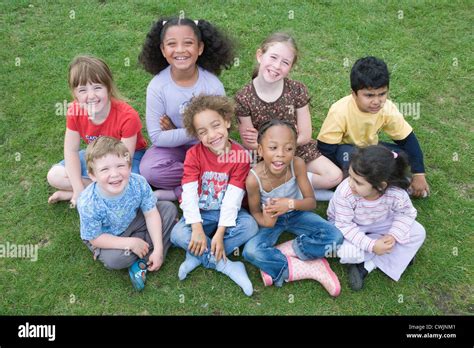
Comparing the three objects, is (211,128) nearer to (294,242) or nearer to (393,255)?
(294,242)

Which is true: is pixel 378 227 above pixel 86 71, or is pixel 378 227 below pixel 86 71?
below

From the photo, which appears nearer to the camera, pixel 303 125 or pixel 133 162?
pixel 303 125

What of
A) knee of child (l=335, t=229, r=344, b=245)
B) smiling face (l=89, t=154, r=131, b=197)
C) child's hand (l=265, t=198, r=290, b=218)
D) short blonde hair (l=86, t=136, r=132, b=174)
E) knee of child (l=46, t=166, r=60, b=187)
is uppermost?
short blonde hair (l=86, t=136, r=132, b=174)

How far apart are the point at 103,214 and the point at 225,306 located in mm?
948

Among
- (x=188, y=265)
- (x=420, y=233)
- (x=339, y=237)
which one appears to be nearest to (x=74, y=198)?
(x=188, y=265)

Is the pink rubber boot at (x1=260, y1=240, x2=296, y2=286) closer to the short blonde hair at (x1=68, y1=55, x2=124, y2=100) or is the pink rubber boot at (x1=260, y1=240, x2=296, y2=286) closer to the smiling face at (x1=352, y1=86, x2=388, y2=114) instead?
the smiling face at (x1=352, y1=86, x2=388, y2=114)

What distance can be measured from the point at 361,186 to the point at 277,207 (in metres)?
0.54

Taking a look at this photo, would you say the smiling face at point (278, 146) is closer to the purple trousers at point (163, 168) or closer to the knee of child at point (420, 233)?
the purple trousers at point (163, 168)

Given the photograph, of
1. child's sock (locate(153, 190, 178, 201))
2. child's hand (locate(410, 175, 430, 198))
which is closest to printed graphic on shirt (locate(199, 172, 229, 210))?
child's sock (locate(153, 190, 178, 201))

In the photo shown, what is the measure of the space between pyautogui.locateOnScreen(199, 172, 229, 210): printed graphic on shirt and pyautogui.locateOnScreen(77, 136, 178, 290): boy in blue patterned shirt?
9.3 inches

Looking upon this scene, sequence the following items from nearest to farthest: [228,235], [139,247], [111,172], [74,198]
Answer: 1. [111,172]
2. [139,247]
3. [228,235]
4. [74,198]

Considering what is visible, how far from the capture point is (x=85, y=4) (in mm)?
5438

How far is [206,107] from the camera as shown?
3090 millimetres

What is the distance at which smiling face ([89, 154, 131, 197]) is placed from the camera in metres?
2.78
